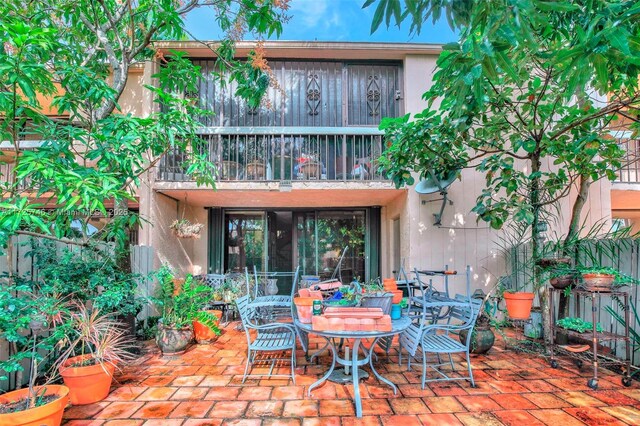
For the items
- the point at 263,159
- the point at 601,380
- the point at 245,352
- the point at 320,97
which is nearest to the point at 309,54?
the point at 320,97

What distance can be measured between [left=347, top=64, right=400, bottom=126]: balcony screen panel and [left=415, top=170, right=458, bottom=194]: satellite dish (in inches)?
61.2

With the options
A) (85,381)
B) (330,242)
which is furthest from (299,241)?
(85,381)

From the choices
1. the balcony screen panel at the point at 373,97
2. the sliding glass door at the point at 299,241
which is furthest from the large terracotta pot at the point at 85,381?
the balcony screen panel at the point at 373,97

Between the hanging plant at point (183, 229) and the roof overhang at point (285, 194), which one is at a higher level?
the roof overhang at point (285, 194)

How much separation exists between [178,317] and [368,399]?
8.50 ft

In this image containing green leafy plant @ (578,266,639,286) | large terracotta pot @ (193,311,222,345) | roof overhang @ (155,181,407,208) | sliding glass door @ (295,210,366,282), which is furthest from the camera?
sliding glass door @ (295,210,366,282)

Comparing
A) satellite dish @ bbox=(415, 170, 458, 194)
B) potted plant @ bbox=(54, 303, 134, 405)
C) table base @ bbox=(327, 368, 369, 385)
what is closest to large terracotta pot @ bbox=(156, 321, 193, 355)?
potted plant @ bbox=(54, 303, 134, 405)

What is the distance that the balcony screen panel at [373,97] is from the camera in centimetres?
599

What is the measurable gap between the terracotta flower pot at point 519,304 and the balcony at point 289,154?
8.21 feet

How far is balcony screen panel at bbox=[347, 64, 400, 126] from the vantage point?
599 cm

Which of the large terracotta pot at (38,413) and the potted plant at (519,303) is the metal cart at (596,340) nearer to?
the potted plant at (519,303)

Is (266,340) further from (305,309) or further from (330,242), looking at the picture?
(330,242)

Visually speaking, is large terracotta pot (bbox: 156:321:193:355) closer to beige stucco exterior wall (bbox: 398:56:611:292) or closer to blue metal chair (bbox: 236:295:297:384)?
blue metal chair (bbox: 236:295:297:384)

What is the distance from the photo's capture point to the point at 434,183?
495 cm
